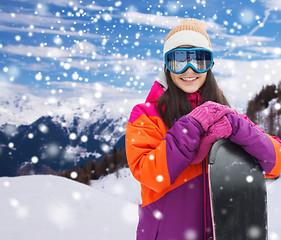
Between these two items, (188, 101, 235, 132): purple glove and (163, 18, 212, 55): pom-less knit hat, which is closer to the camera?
(188, 101, 235, 132): purple glove

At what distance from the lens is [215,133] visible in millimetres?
1285

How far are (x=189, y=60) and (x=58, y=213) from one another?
370 centimetres

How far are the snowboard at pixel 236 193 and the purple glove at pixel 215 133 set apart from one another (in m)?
0.04

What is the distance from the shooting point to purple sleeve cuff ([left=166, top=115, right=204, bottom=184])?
48.8 inches

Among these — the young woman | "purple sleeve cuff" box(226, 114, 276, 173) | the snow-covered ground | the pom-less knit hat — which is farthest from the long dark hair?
the snow-covered ground

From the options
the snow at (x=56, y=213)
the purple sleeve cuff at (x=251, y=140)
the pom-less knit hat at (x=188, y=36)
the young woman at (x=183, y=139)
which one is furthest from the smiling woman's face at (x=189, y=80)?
the snow at (x=56, y=213)

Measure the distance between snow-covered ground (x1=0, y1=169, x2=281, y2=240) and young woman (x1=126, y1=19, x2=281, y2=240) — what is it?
2791 millimetres

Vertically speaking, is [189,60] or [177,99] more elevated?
[189,60]

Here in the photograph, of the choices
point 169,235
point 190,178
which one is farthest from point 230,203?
point 169,235

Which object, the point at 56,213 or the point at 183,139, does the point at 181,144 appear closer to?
the point at 183,139

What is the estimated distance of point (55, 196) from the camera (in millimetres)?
4828

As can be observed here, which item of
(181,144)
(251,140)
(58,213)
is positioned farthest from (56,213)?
(251,140)

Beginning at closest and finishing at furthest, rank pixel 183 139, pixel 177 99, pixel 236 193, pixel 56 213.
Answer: pixel 183 139
pixel 236 193
pixel 177 99
pixel 56 213

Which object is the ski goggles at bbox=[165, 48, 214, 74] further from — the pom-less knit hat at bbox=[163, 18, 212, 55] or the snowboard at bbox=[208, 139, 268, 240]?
the snowboard at bbox=[208, 139, 268, 240]
